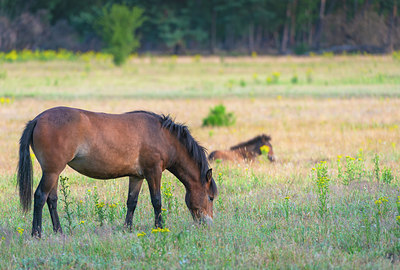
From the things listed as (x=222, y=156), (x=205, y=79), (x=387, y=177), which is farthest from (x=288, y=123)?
(x=205, y=79)

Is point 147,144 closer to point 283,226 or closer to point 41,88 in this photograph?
point 283,226

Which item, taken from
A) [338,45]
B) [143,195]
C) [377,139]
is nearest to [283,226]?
[143,195]

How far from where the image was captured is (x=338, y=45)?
5050 cm

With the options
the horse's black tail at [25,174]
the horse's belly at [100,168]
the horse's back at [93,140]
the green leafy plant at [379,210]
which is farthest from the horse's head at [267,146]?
the horse's black tail at [25,174]

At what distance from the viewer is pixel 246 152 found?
11195 millimetres

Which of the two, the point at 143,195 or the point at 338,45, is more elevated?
the point at 338,45

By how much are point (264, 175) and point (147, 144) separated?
3363 millimetres

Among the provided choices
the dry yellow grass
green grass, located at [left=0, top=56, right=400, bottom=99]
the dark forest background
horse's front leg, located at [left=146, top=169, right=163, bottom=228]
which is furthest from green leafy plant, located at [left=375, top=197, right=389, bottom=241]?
the dark forest background

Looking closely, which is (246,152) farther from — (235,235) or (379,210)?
(235,235)

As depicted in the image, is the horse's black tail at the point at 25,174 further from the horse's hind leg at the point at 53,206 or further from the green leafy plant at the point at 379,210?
the green leafy plant at the point at 379,210

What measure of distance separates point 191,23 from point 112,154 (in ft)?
199

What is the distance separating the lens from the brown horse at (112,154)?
19.5 ft

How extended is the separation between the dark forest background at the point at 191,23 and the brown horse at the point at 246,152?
4306 centimetres

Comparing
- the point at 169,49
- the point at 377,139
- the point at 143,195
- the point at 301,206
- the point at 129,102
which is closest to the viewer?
the point at 301,206
